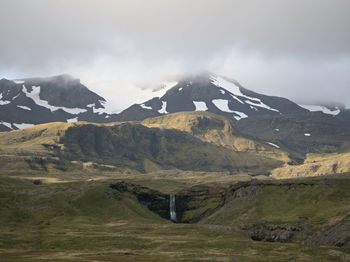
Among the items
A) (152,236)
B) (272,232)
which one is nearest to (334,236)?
(272,232)

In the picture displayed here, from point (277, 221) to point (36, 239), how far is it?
92.0 metres

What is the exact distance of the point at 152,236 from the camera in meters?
146

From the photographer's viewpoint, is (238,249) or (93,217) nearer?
(238,249)

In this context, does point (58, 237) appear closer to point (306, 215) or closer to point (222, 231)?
point (222, 231)

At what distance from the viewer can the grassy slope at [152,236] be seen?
106188mm

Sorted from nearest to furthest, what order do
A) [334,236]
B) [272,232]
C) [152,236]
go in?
[334,236]
[152,236]
[272,232]

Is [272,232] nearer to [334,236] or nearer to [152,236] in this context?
[334,236]

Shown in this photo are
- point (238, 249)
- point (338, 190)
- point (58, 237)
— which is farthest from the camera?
point (338, 190)

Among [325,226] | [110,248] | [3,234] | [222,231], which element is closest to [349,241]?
[325,226]

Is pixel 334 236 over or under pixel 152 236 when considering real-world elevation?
over

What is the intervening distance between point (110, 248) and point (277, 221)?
77.6 meters

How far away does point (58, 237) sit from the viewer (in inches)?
5463

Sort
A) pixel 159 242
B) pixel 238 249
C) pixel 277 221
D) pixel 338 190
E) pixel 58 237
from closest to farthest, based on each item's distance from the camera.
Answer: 1. pixel 238 249
2. pixel 159 242
3. pixel 58 237
4. pixel 277 221
5. pixel 338 190

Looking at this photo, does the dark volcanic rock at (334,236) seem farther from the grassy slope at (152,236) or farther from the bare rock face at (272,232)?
the bare rock face at (272,232)
